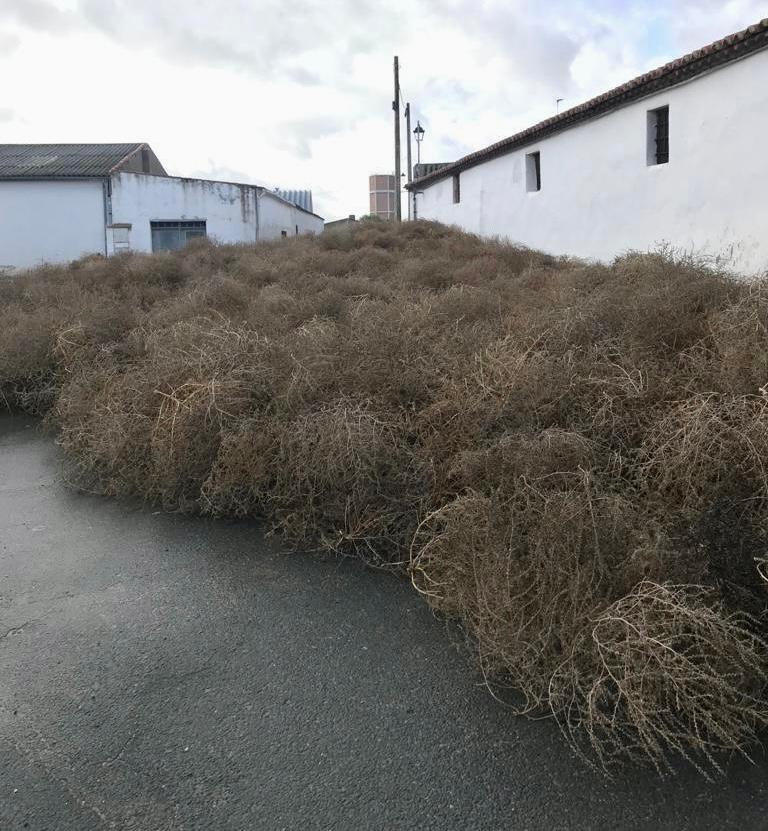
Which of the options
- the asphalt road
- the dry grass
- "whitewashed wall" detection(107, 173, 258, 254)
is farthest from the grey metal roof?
the asphalt road

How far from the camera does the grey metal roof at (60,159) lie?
25.1 m

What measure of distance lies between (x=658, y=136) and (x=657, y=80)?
3.37 ft

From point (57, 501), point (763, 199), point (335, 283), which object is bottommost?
point (57, 501)

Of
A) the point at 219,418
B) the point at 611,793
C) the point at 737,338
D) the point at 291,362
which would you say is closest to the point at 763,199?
the point at 737,338

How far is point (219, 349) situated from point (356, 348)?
1.17 m

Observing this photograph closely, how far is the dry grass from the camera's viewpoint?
253cm

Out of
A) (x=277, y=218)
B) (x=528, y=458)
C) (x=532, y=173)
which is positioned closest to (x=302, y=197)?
(x=277, y=218)

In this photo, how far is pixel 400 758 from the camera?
248 cm

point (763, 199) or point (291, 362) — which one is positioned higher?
point (763, 199)

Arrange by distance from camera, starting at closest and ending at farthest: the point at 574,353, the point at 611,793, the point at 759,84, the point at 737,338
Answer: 1. the point at 611,793
2. the point at 737,338
3. the point at 574,353
4. the point at 759,84

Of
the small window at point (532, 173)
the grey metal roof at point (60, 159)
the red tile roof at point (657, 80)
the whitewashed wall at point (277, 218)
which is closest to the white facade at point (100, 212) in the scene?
the grey metal roof at point (60, 159)

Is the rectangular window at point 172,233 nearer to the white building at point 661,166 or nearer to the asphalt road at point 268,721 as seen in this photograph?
the white building at point 661,166

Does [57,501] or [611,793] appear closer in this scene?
[611,793]

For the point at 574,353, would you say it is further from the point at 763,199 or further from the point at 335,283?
the point at 763,199
